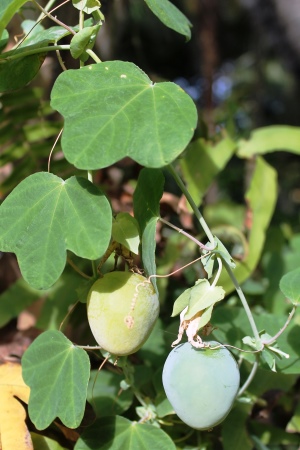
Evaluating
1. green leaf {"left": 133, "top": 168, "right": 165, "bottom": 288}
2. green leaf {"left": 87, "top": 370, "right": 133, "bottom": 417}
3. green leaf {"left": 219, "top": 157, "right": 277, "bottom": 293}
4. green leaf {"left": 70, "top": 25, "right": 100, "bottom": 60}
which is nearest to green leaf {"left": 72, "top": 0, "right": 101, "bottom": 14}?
green leaf {"left": 70, "top": 25, "right": 100, "bottom": 60}

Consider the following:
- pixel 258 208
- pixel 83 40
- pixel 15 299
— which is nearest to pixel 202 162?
pixel 258 208

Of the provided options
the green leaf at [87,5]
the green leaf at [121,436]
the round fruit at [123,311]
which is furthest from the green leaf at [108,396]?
the green leaf at [87,5]

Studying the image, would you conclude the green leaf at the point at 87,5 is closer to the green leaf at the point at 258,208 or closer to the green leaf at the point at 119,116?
the green leaf at the point at 119,116

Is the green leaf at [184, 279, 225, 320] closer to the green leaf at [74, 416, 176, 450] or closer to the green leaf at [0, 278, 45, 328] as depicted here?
the green leaf at [74, 416, 176, 450]

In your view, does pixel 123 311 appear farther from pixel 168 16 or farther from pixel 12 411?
pixel 168 16

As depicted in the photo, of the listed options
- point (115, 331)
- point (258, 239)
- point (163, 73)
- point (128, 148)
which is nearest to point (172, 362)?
point (115, 331)

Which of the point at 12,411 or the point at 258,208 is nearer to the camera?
the point at 12,411

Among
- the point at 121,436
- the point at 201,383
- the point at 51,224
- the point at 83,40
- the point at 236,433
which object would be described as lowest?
the point at 236,433
